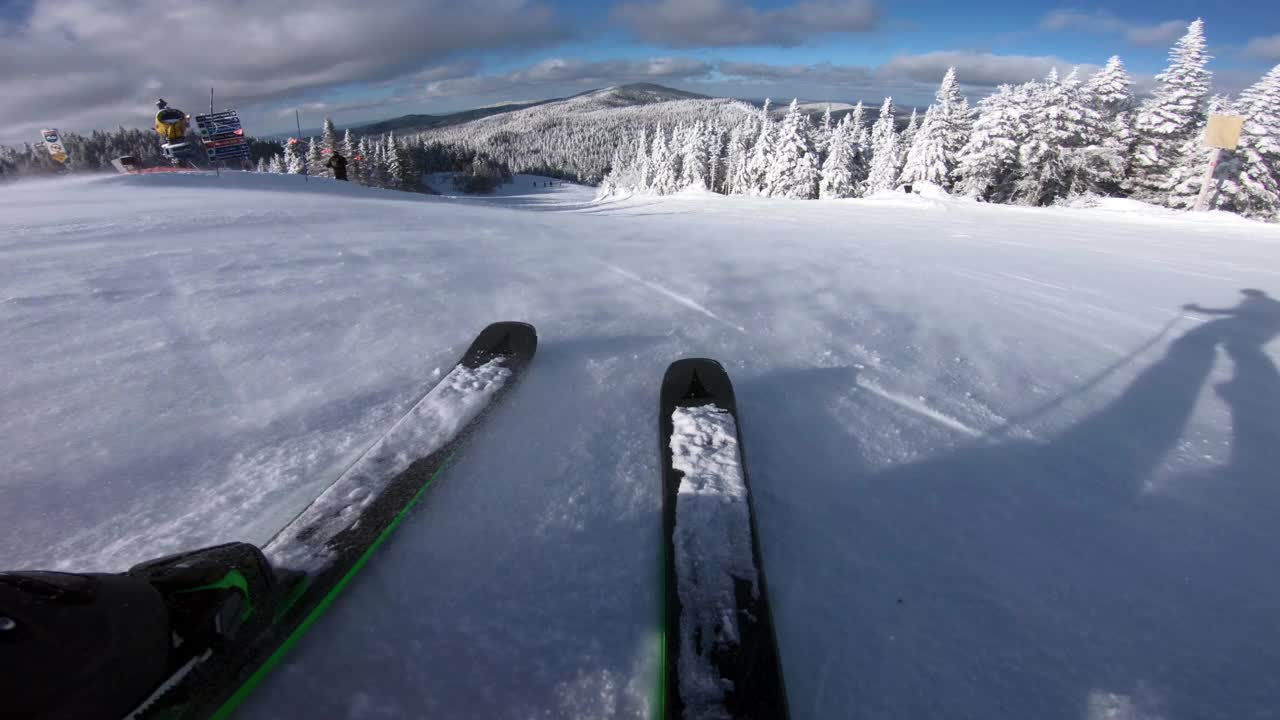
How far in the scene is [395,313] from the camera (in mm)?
4031

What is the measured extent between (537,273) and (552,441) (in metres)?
2.95

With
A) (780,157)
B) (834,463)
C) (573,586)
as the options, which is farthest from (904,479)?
(780,157)

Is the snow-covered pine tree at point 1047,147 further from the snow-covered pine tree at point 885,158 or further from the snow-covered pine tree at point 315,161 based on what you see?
the snow-covered pine tree at point 315,161

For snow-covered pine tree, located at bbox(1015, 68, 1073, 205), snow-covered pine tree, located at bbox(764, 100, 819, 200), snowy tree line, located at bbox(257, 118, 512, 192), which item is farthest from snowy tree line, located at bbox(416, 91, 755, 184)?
snow-covered pine tree, located at bbox(1015, 68, 1073, 205)

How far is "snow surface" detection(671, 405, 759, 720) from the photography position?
1.51 metres

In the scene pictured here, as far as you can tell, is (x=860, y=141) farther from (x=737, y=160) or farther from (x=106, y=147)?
(x=106, y=147)

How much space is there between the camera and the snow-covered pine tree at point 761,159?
39750mm

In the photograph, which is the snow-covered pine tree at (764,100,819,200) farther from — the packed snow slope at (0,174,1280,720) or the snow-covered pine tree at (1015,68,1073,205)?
the packed snow slope at (0,174,1280,720)

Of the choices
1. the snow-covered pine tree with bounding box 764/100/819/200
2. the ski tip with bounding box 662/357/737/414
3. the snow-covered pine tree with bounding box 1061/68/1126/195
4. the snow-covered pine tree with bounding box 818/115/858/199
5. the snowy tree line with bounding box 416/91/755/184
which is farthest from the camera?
the snowy tree line with bounding box 416/91/755/184

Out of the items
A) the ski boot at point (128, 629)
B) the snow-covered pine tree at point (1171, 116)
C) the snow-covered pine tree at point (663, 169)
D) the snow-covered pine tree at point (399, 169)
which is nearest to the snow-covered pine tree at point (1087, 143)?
the snow-covered pine tree at point (1171, 116)

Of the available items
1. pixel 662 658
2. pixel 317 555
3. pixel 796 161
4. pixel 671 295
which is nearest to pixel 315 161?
pixel 796 161

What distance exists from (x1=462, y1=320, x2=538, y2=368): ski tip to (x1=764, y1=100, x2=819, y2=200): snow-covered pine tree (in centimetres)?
3656

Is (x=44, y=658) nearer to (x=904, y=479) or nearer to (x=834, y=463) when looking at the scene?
(x=834, y=463)

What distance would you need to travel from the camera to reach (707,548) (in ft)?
6.29
